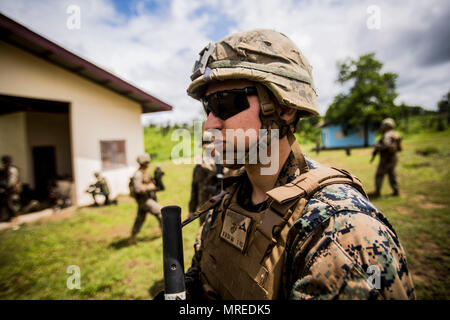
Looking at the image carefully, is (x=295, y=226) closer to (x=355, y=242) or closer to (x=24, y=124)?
(x=355, y=242)

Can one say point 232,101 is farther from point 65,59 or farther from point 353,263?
point 65,59

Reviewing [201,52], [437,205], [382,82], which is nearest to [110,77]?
[201,52]

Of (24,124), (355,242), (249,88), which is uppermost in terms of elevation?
(24,124)

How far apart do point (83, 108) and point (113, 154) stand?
2.39m

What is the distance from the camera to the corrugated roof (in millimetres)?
7129

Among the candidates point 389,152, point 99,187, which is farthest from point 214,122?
point 99,187

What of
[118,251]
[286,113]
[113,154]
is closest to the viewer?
[286,113]

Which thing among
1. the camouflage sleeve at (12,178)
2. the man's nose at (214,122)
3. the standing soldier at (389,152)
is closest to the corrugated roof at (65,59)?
the camouflage sleeve at (12,178)

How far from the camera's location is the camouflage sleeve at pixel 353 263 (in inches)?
34.2

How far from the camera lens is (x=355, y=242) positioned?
0.94 metres

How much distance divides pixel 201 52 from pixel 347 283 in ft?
5.55

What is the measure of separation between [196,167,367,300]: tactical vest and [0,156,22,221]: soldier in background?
982 centimetres

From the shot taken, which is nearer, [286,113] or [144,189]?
[286,113]

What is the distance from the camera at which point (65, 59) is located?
27.7ft
